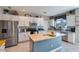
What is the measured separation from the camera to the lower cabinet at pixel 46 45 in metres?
2.59

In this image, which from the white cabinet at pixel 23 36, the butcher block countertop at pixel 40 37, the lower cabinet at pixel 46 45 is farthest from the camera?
the white cabinet at pixel 23 36

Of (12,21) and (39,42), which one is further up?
(12,21)

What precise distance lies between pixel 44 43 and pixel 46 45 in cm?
12

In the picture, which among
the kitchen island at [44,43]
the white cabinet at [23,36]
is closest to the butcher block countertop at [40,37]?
the kitchen island at [44,43]

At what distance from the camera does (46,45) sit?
113 inches

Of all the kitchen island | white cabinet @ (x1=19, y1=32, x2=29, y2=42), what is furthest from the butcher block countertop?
white cabinet @ (x1=19, y1=32, x2=29, y2=42)

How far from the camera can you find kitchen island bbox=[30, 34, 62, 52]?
2.59 m

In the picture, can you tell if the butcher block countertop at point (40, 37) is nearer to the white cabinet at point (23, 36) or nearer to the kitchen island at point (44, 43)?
the kitchen island at point (44, 43)

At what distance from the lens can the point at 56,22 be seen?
292 cm

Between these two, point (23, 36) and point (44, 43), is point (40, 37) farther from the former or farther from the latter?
point (23, 36)
